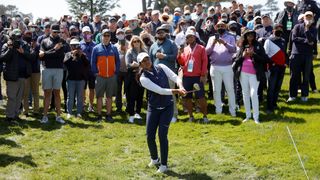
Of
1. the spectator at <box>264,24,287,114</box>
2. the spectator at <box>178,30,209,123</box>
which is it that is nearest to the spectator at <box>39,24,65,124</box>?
the spectator at <box>178,30,209,123</box>

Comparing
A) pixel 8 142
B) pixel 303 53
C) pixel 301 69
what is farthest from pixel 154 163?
pixel 301 69

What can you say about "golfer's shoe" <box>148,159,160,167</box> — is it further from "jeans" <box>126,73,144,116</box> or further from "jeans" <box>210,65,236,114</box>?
"jeans" <box>210,65,236,114</box>

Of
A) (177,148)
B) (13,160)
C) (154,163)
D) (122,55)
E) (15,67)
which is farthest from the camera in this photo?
(122,55)

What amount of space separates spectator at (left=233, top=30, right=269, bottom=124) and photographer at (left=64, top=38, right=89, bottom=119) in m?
3.76

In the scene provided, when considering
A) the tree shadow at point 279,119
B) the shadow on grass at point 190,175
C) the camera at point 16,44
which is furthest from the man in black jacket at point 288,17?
the shadow on grass at point 190,175

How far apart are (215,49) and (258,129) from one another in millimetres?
2320

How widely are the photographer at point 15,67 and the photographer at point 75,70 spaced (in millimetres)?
963

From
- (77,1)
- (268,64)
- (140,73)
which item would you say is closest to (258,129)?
(268,64)

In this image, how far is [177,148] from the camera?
9727mm

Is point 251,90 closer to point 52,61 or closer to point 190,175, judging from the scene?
point 190,175

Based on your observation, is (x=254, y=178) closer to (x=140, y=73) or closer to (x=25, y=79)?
(x=140, y=73)

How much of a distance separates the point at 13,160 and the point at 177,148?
3.15 meters

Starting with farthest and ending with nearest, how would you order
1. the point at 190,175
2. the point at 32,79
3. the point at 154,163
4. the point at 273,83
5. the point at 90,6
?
1. the point at 90,6
2. the point at 32,79
3. the point at 273,83
4. the point at 154,163
5. the point at 190,175

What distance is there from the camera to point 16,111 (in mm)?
11852
